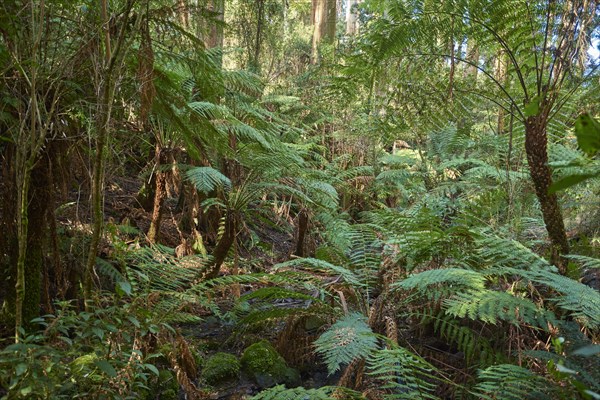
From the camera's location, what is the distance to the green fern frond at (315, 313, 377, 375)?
1.95 metres

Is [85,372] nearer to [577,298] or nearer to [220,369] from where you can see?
[220,369]

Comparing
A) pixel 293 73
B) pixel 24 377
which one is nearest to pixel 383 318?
pixel 24 377

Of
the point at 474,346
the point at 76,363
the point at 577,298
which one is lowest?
the point at 474,346

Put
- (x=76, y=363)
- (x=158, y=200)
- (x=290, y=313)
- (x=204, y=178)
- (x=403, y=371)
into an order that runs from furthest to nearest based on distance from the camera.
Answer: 1. (x=158, y=200)
2. (x=204, y=178)
3. (x=290, y=313)
4. (x=403, y=371)
5. (x=76, y=363)

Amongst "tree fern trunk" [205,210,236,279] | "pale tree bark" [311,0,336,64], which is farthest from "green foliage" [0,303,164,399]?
"pale tree bark" [311,0,336,64]

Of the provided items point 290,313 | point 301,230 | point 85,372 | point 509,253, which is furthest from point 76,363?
point 301,230

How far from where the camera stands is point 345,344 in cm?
206

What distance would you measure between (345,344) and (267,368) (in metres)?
0.61

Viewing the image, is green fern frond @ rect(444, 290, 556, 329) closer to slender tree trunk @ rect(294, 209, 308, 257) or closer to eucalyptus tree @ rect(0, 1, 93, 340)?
eucalyptus tree @ rect(0, 1, 93, 340)

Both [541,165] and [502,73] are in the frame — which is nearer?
[541,165]

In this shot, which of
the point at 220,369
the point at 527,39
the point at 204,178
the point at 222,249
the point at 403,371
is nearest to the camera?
the point at 403,371

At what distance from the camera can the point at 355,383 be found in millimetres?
2256

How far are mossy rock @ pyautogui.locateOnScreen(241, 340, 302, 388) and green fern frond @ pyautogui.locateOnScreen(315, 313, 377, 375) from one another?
0.38 m

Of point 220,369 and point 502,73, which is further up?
point 502,73
